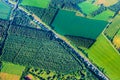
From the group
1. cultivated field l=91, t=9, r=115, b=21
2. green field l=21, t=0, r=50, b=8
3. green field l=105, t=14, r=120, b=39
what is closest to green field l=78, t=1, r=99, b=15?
cultivated field l=91, t=9, r=115, b=21

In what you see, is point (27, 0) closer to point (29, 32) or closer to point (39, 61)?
point (29, 32)

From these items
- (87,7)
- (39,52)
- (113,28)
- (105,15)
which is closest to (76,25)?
(87,7)

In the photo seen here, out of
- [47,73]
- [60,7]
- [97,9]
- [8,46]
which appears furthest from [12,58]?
[97,9]

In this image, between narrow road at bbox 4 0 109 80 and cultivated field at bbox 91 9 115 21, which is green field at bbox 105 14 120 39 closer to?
cultivated field at bbox 91 9 115 21

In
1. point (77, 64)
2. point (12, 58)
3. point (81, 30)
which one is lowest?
point (12, 58)

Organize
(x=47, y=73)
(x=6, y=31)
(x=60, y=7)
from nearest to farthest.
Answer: (x=47, y=73), (x=6, y=31), (x=60, y=7)

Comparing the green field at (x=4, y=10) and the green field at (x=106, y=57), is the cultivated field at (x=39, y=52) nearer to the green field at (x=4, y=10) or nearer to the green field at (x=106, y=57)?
the green field at (x=106, y=57)

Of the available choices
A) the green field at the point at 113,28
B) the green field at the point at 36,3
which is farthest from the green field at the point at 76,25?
the green field at the point at 36,3
